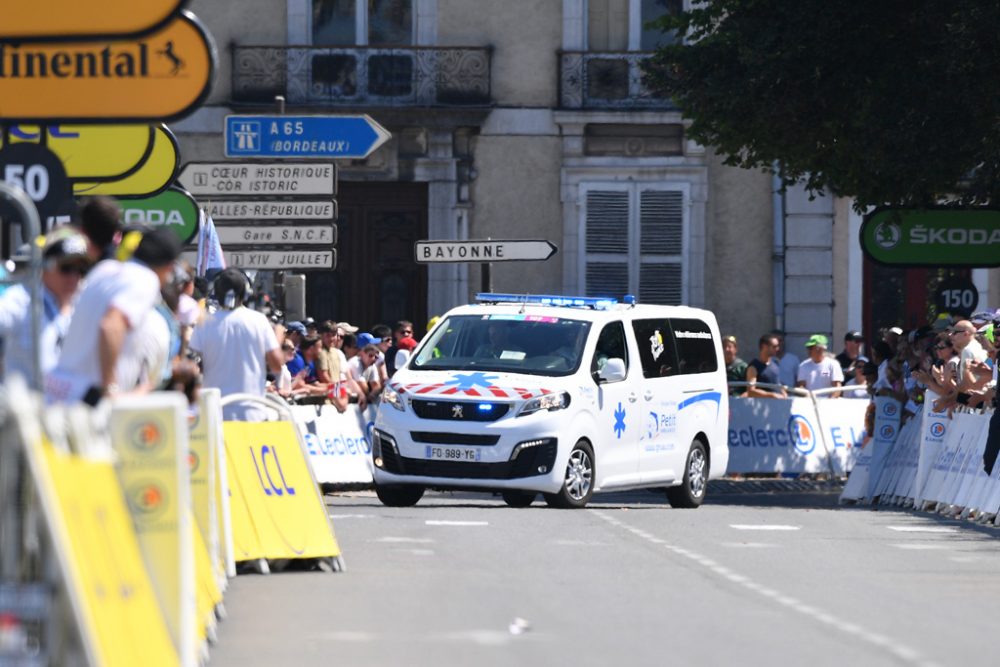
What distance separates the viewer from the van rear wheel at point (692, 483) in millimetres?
21266

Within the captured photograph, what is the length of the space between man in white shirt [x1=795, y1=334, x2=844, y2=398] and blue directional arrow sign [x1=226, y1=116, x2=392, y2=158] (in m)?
8.29

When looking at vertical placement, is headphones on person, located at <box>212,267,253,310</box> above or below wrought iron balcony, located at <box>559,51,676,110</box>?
below

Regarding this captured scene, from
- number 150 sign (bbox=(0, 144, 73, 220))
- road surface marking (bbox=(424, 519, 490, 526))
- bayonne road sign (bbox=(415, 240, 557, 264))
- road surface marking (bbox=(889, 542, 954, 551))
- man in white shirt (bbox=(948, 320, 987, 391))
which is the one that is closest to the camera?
number 150 sign (bbox=(0, 144, 73, 220))

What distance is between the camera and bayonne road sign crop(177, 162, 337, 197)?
2172 cm

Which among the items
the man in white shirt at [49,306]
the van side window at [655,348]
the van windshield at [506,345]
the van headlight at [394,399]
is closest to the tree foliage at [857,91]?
the van side window at [655,348]

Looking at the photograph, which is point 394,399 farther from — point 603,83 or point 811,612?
point 603,83

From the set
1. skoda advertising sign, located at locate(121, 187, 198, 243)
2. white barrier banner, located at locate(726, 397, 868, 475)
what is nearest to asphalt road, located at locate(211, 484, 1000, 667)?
skoda advertising sign, located at locate(121, 187, 198, 243)

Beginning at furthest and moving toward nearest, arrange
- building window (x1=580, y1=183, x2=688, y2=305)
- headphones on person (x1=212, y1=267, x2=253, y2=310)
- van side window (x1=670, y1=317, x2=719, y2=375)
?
1. building window (x1=580, y1=183, x2=688, y2=305)
2. van side window (x1=670, y1=317, x2=719, y2=375)
3. headphones on person (x1=212, y1=267, x2=253, y2=310)

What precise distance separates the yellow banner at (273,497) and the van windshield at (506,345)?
6.72m

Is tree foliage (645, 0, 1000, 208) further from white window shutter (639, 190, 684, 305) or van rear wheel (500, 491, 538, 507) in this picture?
white window shutter (639, 190, 684, 305)

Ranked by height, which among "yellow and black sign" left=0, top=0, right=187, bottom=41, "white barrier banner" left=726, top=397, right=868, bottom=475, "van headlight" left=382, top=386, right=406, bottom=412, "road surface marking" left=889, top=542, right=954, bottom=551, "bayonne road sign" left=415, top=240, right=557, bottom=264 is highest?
"yellow and black sign" left=0, top=0, right=187, bottom=41

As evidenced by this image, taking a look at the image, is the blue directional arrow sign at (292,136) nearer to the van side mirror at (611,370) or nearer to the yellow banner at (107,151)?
the van side mirror at (611,370)

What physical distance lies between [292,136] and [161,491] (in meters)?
14.4

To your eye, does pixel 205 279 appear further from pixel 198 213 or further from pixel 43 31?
pixel 43 31
